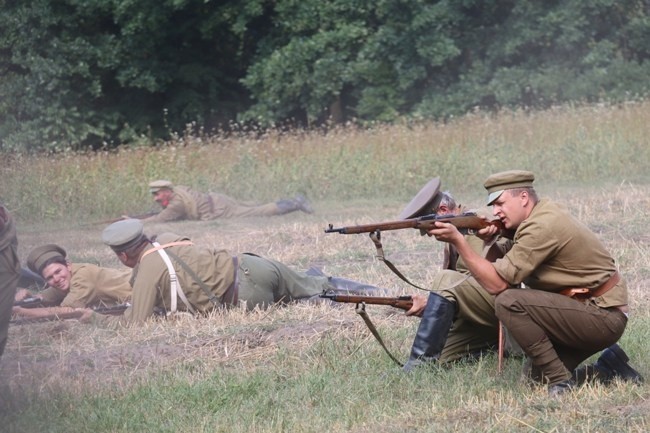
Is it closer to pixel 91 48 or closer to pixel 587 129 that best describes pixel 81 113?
pixel 91 48

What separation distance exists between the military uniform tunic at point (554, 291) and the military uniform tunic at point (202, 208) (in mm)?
11341

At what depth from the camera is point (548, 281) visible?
641 centimetres

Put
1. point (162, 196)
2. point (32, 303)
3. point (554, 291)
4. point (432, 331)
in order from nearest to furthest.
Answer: point (554, 291), point (432, 331), point (32, 303), point (162, 196)

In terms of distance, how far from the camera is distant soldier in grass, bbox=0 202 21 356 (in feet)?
24.5

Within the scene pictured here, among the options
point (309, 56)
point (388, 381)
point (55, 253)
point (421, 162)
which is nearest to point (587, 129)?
point (421, 162)

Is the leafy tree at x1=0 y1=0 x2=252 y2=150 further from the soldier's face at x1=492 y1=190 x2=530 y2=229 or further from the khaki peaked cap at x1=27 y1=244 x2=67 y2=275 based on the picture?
the soldier's face at x1=492 y1=190 x2=530 y2=229

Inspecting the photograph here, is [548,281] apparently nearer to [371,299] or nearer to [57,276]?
[371,299]

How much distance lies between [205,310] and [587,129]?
12.8 meters

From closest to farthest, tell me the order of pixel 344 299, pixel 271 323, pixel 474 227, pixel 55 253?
pixel 474 227
pixel 344 299
pixel 271 323
pixel 55 253

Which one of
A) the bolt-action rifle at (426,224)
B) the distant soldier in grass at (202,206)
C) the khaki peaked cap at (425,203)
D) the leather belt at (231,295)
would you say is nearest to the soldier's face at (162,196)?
the distant soldier in grass at (202,206)

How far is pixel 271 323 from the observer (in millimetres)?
8570

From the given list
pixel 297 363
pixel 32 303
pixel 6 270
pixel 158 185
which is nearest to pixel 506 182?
pixel 297 363

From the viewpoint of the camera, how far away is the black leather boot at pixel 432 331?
7031 mm

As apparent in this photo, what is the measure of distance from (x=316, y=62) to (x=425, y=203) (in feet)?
74.5
